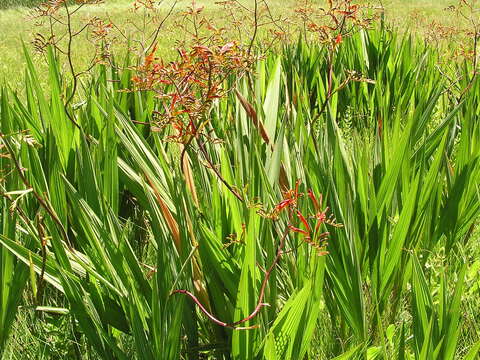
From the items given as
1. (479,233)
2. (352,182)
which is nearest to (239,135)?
(352,182)

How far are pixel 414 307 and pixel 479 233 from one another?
2.72 ft

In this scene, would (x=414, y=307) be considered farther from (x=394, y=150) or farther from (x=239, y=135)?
(x=239, y=135)

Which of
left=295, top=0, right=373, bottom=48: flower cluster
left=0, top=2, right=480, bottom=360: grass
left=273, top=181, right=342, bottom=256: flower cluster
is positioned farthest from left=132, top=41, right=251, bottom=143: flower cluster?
left=295, top=0, right=373, bottom=48: flower cluster

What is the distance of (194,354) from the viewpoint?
109cm

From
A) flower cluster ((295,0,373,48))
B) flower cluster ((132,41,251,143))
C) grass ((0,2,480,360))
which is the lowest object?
grass ((0,2,480,360))

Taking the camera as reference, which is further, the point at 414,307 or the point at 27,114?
the point at 27,114

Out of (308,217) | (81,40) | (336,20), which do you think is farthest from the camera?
(81,40)

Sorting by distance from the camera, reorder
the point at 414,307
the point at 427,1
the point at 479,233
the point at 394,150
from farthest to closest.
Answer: the point at 427,1
the point at 479,233
the point at 394,150
the point at 414,307

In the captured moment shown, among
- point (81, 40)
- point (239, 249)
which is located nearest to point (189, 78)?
point (239, 249)

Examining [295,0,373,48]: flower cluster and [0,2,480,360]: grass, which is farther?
[295,0,373,48]: flower cluster

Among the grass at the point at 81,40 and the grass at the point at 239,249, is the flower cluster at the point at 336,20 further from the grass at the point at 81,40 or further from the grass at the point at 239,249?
the grass at the point at 81,40

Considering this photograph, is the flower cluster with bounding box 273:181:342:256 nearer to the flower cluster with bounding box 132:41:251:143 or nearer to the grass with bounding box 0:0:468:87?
the flower cluster with bounding box 132:41:251:143

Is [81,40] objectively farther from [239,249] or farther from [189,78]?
[239,249]

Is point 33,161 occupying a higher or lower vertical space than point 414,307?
higher
